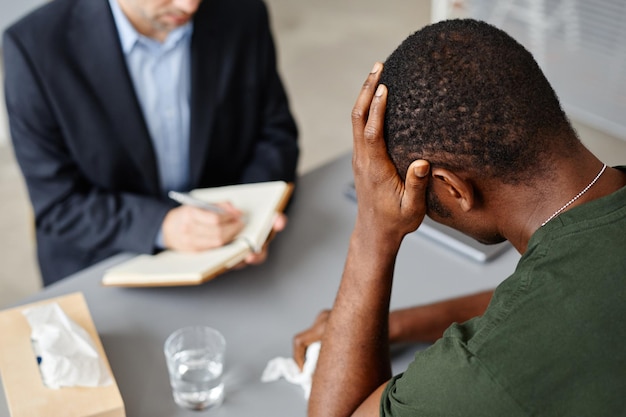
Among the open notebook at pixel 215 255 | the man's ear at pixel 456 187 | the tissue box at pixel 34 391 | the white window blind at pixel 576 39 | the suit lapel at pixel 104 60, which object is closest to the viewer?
the man's ear at pixel 456 187

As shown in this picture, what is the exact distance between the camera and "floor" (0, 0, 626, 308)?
287 centimetres

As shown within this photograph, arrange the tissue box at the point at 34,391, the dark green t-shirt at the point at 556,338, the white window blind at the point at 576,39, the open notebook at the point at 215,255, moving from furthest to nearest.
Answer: the white window blind at the point at 576,39, the open notebook at the point at 215,255, the tissue box at the point at 34,391, the dark green t-shirt at the point at 556,338

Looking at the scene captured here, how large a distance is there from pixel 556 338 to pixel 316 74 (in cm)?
328

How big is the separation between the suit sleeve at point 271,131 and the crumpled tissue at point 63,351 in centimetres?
65

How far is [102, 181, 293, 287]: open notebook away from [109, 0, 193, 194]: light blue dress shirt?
0.65 feet

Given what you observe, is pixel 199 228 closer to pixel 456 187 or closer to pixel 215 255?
pixel 215 255

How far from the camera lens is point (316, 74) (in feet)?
13.0

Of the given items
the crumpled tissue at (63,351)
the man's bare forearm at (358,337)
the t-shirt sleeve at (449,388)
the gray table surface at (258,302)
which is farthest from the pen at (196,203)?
the t-shirt sleeve at (449,388)

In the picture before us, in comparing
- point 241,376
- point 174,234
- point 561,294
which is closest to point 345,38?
point 174,234

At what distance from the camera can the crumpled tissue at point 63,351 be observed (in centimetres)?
114

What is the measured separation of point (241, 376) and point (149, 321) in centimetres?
21

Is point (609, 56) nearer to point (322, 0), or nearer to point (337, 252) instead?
point (337, 252)

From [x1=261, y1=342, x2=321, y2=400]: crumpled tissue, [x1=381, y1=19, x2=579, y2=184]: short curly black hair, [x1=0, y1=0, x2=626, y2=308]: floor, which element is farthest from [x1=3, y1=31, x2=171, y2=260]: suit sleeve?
[x1=0, y1=0, x2=626, y2=308]: floor

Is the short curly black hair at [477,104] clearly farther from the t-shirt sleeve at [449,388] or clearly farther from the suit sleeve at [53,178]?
the suit sleeve at [53,178]
